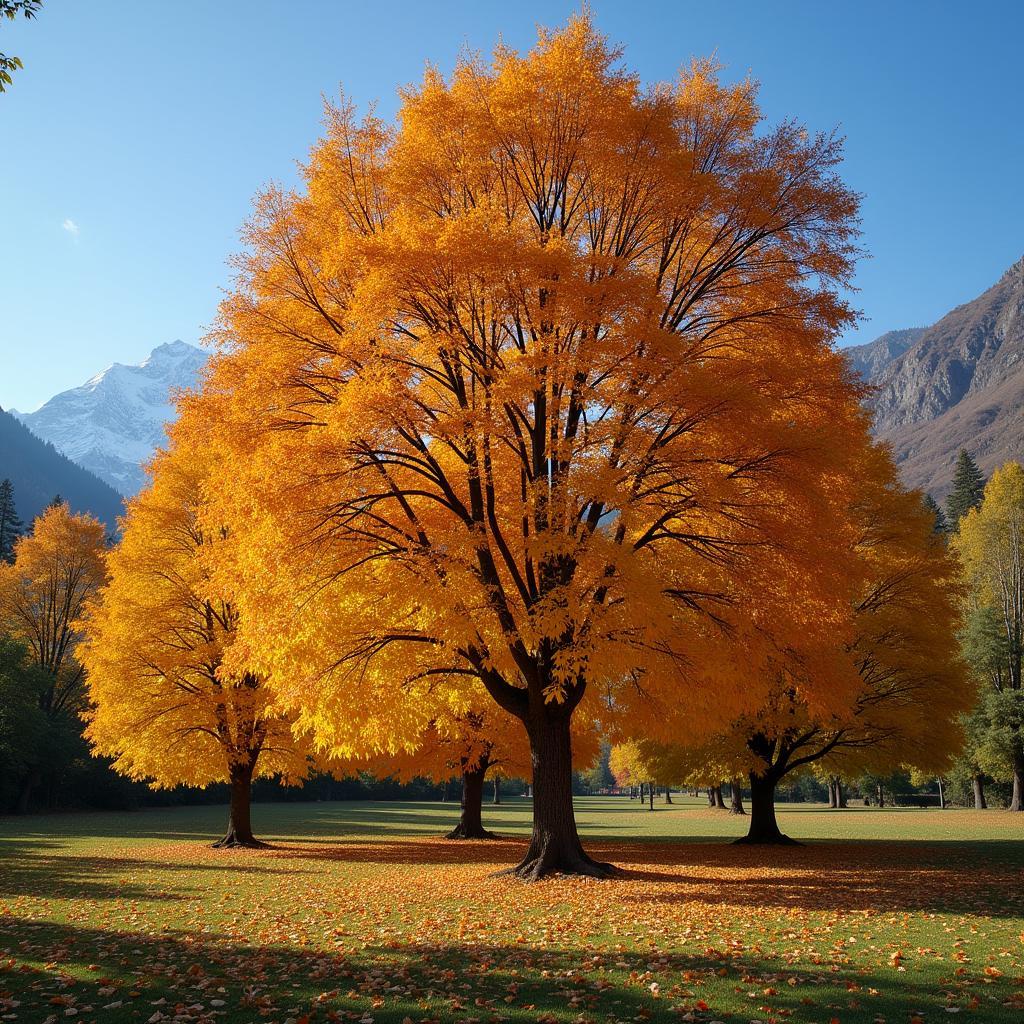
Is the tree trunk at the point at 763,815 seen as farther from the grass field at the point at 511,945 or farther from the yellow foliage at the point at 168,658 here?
the yellow foliage at the point at 168,658

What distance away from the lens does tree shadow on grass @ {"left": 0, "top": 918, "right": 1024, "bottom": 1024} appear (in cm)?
573

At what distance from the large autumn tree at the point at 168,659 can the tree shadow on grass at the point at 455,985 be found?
51.4 ft

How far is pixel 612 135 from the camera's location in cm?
1381

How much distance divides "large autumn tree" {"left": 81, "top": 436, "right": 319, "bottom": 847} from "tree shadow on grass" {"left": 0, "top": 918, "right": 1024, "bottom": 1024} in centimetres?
1566

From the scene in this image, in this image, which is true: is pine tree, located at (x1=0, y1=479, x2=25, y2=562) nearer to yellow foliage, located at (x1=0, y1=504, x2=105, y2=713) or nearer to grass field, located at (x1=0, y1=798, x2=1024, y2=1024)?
yellow foliage, located at (x1=0, y1=504, x2=105, y2=713)

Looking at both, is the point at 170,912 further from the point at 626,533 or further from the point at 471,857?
the point at 471,857

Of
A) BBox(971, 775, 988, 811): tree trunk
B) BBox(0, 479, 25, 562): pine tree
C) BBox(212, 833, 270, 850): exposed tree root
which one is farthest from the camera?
BBox(0, 479, 25, 562): pine tree

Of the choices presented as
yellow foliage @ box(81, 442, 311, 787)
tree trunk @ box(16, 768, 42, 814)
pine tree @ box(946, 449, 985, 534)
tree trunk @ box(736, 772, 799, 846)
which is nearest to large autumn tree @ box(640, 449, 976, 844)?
tree trunk @ box(736, 772, 799, 846)

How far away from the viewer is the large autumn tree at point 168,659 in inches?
909

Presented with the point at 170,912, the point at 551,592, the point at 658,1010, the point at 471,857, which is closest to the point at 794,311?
the point at 551,592

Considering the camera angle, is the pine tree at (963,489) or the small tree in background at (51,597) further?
the pine tree at (963,489)

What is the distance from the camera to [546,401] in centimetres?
1425

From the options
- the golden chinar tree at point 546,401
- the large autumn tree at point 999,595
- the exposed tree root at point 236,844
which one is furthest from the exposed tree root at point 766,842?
the large autumn tree at point 999,595

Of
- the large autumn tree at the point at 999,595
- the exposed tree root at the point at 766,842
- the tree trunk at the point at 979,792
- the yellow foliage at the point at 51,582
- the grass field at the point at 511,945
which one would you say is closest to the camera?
the grass field at the point at 511,945
